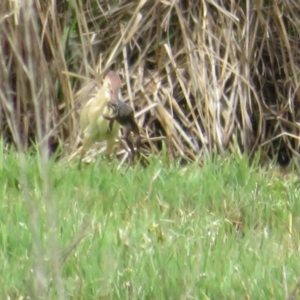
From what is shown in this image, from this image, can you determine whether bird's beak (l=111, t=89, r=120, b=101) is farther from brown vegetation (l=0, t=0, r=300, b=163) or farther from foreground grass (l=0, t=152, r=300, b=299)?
brown vegetation (l=0, t=0, r=300, b=163)

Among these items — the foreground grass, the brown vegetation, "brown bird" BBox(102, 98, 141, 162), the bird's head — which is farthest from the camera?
the brown vegetation

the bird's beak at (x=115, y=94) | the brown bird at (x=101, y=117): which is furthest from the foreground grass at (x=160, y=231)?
the bird's beak at (x=115, y=94)

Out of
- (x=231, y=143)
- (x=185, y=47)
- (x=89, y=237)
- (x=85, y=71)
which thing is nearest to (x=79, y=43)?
(x=85, y=71)

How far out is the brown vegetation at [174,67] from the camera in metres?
5.59

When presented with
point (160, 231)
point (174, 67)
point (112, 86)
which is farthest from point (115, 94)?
point (160, 231)

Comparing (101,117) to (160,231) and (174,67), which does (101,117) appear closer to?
(174,67)

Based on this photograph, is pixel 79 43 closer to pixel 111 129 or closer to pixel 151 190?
pixel 111 129

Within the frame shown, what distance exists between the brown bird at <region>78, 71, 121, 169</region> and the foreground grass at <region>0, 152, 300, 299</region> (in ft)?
0.95

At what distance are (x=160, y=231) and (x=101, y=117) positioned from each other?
132 centimetres

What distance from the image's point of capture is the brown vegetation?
559cm

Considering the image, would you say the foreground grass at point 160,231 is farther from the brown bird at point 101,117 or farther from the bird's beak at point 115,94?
the bird's beak at point 115,94

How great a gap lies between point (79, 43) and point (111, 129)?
1218 mm

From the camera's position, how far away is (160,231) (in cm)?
347

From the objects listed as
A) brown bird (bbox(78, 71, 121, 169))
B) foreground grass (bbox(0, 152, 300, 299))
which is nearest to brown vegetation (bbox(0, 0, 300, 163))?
brown bird (bbox(78, 71, 121, 169))
